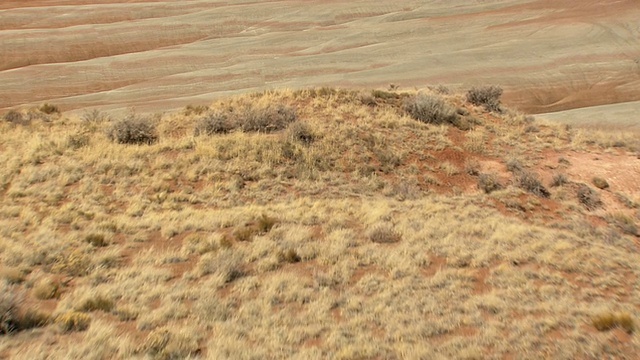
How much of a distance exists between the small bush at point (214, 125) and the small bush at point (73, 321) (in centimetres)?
961

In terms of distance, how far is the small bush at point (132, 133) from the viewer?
1553cm

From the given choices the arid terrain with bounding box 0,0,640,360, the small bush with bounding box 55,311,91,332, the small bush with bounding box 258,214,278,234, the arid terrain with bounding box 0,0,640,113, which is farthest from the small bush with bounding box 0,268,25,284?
the arid terrain with bounding box 0,0,640,113

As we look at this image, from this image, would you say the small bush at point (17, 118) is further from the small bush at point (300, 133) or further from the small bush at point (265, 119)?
the small bush at point (300, 133)

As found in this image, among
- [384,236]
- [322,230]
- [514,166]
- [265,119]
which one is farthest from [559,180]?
[265,119]

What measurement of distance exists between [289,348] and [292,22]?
5278 centimetres

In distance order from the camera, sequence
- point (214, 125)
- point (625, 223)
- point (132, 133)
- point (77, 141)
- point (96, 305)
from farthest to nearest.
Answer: point (214, 125) → point (132, 133) → point (77, 141) → point (625, 223) → point (96, 305)

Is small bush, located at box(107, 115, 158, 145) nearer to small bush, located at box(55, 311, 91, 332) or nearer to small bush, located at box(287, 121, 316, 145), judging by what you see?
small bush, located at box(287, 121, 316, 145)

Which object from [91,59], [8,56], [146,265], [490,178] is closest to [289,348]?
[146,265]

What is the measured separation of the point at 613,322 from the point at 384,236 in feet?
14.1

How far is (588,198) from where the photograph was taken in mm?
14992

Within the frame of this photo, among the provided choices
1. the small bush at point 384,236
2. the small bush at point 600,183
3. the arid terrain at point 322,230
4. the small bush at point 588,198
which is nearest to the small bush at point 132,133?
the arid terrain at point 322,230

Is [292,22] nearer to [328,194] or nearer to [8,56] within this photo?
[8,56]

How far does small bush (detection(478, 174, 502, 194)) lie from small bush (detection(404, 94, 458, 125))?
4210 millimetres

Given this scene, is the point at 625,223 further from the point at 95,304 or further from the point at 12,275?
the point at 12,275
